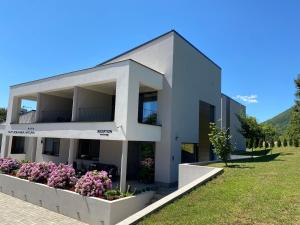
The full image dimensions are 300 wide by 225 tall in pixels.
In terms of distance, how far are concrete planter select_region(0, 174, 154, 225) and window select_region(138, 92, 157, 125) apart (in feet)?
19.6

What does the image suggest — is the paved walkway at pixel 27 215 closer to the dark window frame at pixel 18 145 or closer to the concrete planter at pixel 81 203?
the concrete planter at pixel 81 203

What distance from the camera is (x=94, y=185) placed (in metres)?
11.7

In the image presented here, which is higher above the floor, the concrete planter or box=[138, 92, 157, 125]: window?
box=[138, 92, 157, 125]: window

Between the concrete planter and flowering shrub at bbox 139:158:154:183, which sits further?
flowering shrub at bbox 139:158:154:183

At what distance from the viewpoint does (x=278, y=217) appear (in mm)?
7078

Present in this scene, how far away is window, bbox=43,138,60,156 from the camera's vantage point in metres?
24.1

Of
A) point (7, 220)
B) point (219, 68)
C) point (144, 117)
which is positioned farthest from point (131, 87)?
point (219, 68)

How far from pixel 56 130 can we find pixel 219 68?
55.3 feet

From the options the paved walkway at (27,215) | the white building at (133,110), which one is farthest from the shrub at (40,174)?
the white building at (133,110)

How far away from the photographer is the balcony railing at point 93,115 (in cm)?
1848

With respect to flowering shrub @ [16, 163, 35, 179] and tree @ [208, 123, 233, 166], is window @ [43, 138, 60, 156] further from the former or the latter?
tree @ [208, 123, 233, 166]

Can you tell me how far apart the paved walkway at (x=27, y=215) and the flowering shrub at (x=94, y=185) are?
1.36 metres

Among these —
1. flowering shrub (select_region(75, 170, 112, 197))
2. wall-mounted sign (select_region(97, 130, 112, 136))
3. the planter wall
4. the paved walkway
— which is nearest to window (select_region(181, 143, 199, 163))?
the planter wall

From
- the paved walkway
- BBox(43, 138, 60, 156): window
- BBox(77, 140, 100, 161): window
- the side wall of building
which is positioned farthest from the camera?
the side wall of building
